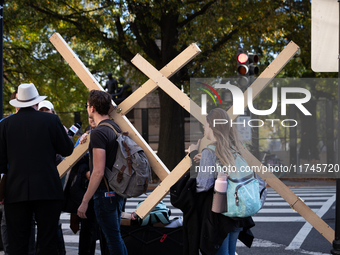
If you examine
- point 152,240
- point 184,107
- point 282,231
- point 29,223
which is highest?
point 184,107

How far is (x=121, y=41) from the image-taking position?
13.0m

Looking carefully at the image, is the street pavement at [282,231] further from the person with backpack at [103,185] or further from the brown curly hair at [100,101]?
A: the brown curly hair at [100,101]

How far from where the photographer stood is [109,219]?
3.55 m

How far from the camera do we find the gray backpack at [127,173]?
3.49m

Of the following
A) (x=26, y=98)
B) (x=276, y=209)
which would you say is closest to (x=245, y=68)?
(x=276, y=209)

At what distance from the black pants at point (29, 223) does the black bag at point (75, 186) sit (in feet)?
2.62

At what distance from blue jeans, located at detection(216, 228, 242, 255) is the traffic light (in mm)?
5784

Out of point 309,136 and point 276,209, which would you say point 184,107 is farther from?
point 309,136

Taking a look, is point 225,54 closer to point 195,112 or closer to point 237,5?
point 237,5

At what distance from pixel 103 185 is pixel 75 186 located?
2.77ft

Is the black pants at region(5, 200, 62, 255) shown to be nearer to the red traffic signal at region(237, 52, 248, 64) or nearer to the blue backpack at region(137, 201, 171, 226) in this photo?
the blue backpack at region(137, 201, 171, 226)

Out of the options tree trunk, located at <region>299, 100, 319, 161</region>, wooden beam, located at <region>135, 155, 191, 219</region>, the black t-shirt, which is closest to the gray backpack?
the black t-shirt

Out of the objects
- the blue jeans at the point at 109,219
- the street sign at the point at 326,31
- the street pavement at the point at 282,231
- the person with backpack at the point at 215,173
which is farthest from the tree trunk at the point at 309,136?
the blue jeans at the point at 109,219

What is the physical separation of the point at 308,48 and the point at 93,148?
41.3 ft
